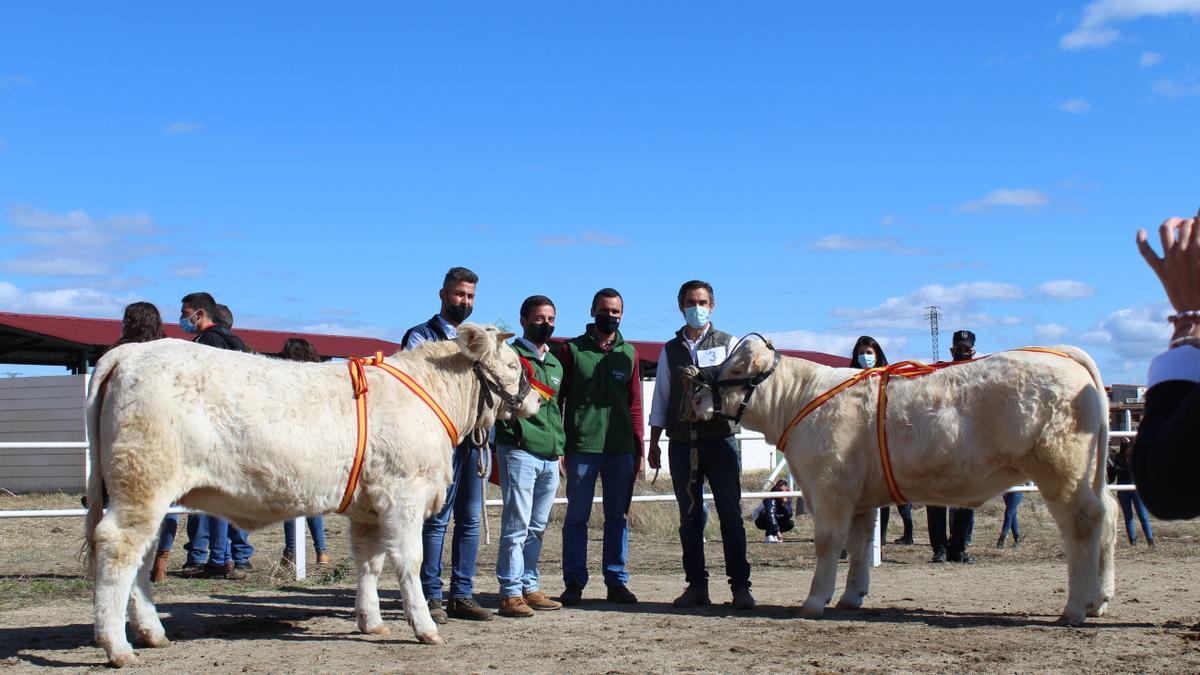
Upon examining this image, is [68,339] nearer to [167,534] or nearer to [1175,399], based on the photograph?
[167,534]

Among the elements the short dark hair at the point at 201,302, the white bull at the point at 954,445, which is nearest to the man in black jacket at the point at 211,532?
the short dark hair at the point at 201,302

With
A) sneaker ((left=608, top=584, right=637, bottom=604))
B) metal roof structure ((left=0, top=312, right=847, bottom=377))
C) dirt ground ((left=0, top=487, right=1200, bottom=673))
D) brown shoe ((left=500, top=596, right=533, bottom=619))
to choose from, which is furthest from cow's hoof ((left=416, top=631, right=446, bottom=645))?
metal roof structure ((left=0, top=312, right=847, bottom=377))

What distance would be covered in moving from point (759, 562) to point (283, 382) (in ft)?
21.0

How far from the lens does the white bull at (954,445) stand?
6805 millimetres

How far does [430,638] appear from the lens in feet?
20.8

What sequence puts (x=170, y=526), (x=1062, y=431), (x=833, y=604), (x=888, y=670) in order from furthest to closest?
(x=170, y=526) → (x=833, y=604) → (x=1062, y=431) → (x=888, y=670)

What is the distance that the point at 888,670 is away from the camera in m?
5.53

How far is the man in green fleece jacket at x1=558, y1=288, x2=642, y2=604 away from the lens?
8094mm

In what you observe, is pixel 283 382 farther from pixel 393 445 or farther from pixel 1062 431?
pixel 1062 431

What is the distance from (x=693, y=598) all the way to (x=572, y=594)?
92 centimetres

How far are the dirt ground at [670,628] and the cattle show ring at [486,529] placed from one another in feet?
0.10

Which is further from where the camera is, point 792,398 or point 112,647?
point 792,398

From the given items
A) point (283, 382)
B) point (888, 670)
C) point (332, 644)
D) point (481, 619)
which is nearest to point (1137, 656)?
point (888, 670)

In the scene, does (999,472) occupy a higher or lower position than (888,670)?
higher
